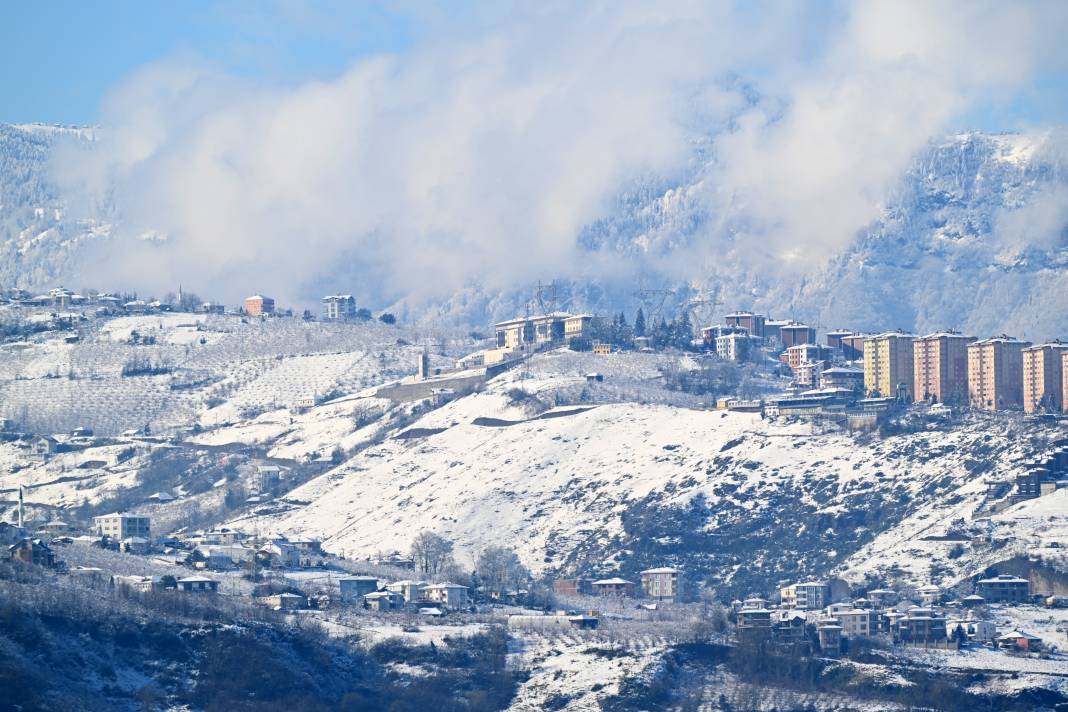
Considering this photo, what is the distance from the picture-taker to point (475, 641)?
149625mm

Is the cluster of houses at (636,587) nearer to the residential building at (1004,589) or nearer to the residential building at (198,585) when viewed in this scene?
the residential building at (1004,589)

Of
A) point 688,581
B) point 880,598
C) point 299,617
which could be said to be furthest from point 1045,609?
point 299,617

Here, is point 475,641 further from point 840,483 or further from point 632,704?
point 840,483

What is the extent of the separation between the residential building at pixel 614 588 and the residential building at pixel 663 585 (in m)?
1.19

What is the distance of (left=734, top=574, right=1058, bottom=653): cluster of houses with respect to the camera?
153000 millimetres

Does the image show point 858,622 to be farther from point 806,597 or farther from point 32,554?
→ point 32,554

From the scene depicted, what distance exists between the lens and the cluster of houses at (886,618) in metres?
153

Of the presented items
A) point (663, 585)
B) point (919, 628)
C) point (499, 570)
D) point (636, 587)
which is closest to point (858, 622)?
point (919, 628)

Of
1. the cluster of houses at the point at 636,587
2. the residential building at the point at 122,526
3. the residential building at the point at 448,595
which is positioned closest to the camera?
the residential building at the point at 448,595

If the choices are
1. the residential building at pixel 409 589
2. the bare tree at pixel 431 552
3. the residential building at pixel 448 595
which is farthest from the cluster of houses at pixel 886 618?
the bare tree at pixel 431 552

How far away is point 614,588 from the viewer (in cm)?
17550

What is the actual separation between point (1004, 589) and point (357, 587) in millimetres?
35212

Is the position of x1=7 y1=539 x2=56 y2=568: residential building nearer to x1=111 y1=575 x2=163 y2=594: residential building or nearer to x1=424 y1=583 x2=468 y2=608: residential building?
x1=111 y1=575 x2=163 y2=594: residential building

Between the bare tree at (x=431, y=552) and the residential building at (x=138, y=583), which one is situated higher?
the bare tree at (x=431, y=552)
